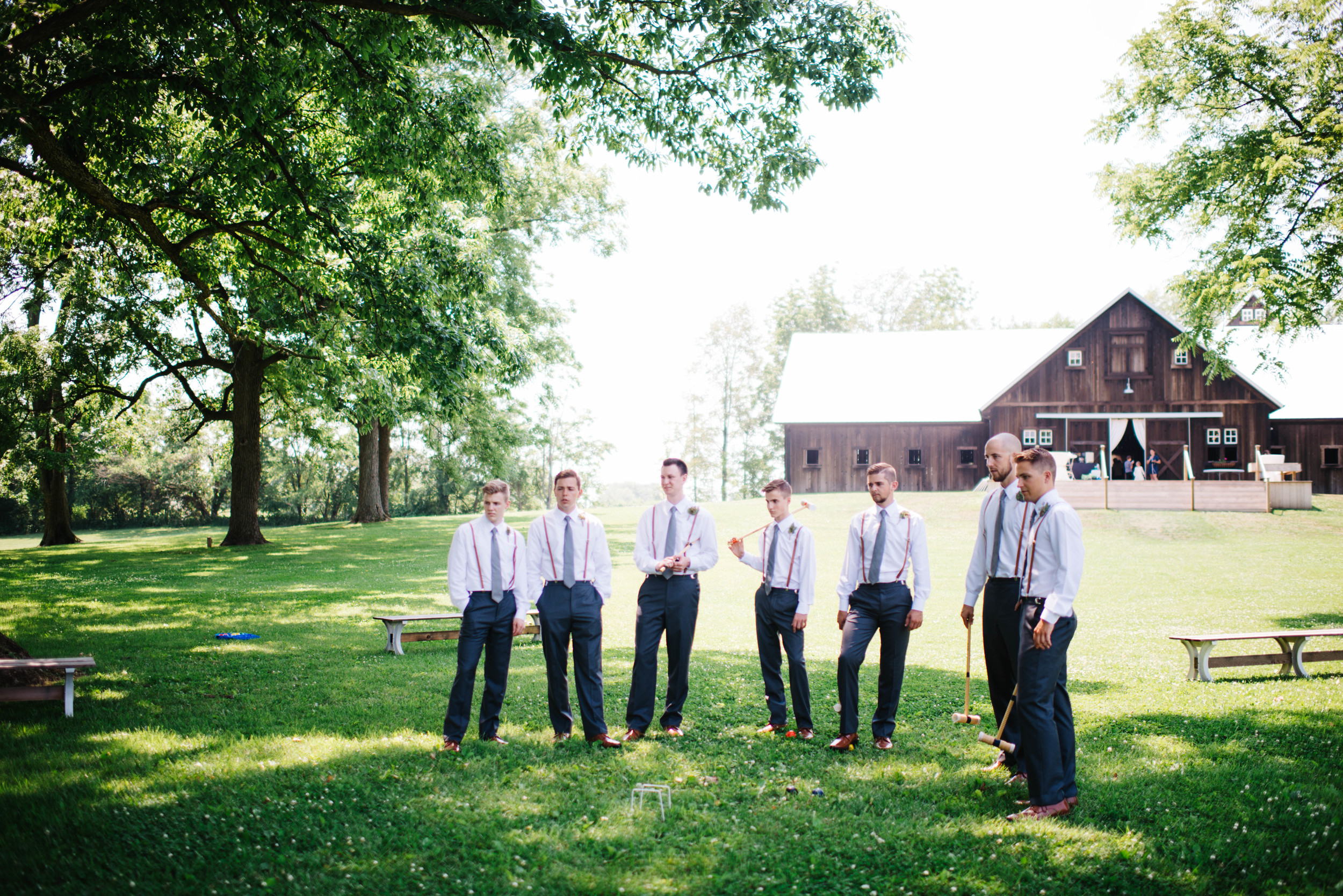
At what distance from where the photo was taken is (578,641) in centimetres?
667

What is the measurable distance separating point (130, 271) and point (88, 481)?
138 feet

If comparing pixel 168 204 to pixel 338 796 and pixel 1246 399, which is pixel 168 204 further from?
pixel 1246 399

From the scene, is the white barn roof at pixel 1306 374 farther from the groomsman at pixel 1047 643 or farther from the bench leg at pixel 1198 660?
the groomsman at pixel 1047 643

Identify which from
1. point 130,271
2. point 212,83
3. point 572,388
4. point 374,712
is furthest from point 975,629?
point 572,388

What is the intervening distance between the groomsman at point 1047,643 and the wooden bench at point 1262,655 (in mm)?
4619

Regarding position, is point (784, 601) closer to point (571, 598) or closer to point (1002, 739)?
point (571, 598)

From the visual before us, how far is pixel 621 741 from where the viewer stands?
21.4 ft

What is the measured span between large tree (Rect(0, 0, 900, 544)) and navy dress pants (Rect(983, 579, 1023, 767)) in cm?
658

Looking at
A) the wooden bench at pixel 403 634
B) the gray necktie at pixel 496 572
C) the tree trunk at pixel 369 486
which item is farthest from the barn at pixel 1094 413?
the gray necktie at pixel 496 572

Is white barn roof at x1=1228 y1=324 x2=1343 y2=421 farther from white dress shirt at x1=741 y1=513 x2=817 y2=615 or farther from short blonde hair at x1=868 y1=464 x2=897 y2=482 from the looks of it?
white dress shirt at x1=741 y1=513 x2=817 y2=615

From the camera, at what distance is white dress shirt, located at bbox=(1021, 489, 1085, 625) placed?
5168mm

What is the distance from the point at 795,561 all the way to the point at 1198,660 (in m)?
5.56

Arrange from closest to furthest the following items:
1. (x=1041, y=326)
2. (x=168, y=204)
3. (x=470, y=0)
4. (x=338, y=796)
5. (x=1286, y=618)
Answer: (x=338, y=796), (x=470, y=0), (x=168, y=204), (x=1286, y=618), (x=1041, y=326)

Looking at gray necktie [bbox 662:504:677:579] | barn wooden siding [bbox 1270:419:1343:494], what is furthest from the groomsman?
barn wooden siding [bbox 1270:419:1343:494]
